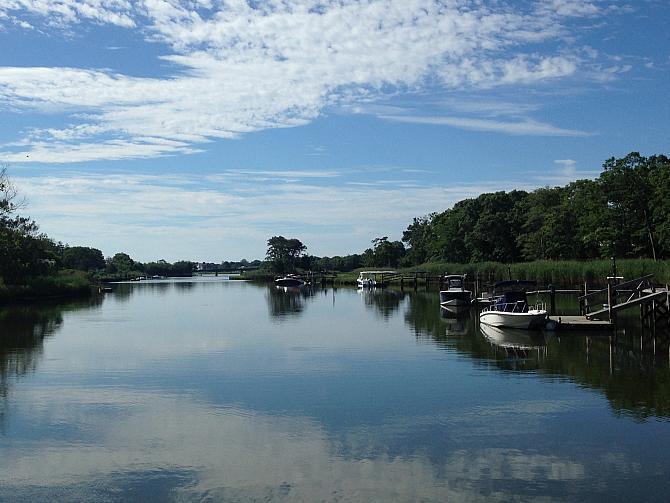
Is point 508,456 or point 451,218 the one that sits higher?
point 451,218

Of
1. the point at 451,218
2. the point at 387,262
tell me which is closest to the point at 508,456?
the point at 451,218

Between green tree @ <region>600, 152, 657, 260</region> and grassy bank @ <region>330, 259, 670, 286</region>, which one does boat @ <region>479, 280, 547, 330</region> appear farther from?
green tree @ <region>600, 152, 657, 260</region>

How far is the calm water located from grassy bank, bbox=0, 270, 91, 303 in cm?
4284

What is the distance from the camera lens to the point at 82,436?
661 inches

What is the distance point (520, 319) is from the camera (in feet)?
122

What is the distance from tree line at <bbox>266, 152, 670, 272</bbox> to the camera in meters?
69.4

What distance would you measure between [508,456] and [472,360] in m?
13.7

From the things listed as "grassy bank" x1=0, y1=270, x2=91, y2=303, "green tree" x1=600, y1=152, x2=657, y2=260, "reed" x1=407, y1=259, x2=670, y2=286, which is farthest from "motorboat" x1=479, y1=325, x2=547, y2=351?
"grassy bank" x1=0, y1=270, x2=91, y2=303

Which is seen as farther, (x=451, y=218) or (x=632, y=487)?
(x=451, y=218)

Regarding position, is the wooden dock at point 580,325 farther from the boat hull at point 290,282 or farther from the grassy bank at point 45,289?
the boat hull at point 290,282

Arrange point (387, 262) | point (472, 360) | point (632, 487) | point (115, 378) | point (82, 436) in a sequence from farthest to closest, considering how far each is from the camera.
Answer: point (387, 262), point (472, 360), point (115, 378), point (82, 436), point (632, 487)

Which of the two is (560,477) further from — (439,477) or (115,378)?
(115,378)

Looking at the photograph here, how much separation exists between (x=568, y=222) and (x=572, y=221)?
1.63ft

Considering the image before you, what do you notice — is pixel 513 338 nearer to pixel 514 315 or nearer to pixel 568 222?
pixel 514 315
